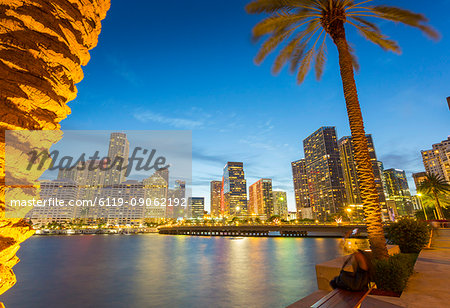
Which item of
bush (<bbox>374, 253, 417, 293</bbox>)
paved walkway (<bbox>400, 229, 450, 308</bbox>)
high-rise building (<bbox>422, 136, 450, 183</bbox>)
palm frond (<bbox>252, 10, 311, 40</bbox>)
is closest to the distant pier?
paved walkway (<bbox>400, 229, 450, 308</bbox>)

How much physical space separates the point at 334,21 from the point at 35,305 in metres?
27.6

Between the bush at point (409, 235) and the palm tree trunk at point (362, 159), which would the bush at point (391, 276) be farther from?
the bush at point (409, 235)

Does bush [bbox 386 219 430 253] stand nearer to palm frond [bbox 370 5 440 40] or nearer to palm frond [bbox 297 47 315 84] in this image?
palm frond [bbox 370 5 440 40]

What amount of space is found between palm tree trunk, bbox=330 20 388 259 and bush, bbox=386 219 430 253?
6.49 metres

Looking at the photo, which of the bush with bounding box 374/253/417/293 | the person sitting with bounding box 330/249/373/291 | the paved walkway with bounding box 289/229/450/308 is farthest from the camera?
the bush with bounding box 374/253/417/293

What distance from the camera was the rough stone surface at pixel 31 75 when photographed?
7.38ft

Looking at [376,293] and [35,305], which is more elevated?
[376,293]

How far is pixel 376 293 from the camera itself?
671cm

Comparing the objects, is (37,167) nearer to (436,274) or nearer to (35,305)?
(436,274)

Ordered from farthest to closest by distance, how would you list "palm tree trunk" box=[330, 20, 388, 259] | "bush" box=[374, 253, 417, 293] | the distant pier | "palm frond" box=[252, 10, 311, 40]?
1. the distant pier
2. "palm frond" box=[252, 10, 311, 40]
3. "palm tree trunk" box=[330, 20, 388, 259]
4. "bush" box=[374, 253, 417, 293]

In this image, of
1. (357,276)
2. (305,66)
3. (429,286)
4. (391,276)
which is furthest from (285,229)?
(357,276)

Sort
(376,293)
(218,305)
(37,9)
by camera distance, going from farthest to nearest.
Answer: (218,305), (376,293), (37,9)

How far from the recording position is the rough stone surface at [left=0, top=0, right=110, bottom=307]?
7.38 feet

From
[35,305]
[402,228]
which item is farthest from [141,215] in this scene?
[402,228]
